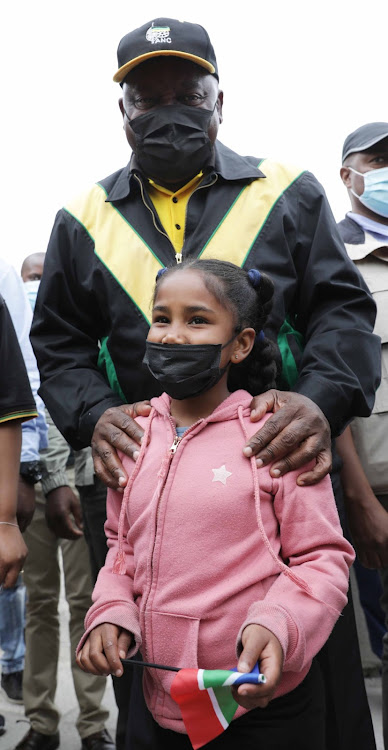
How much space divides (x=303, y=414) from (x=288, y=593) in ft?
1.58

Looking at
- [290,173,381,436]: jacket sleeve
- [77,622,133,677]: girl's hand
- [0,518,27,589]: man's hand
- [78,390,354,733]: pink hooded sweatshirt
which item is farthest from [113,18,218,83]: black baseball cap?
[77,622,133,677]: girl's hand

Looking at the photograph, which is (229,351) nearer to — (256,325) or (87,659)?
(256,325)

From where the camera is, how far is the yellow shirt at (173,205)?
231 cm

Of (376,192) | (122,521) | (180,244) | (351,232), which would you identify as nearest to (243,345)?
(180,244)

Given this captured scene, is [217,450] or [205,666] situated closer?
[205,666]

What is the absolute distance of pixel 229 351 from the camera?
77.5 inches

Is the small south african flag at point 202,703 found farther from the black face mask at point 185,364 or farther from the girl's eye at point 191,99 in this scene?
the girl's eye at point 191,99

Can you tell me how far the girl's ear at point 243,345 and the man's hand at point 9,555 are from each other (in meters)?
0.99

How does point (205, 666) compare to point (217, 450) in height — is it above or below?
below

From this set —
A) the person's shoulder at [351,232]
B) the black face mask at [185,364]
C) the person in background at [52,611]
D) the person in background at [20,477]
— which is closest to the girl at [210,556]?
the black face mask at [185,364]

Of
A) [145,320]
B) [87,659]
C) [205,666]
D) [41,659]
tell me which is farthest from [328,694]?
[41,659]

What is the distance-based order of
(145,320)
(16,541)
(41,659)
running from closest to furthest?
1. (145,320)
2. (16,541)
3. (41,659)

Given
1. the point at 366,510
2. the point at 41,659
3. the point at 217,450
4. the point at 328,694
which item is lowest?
the point at 41,659

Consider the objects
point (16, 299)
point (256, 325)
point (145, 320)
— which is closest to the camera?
point (256, 325)
